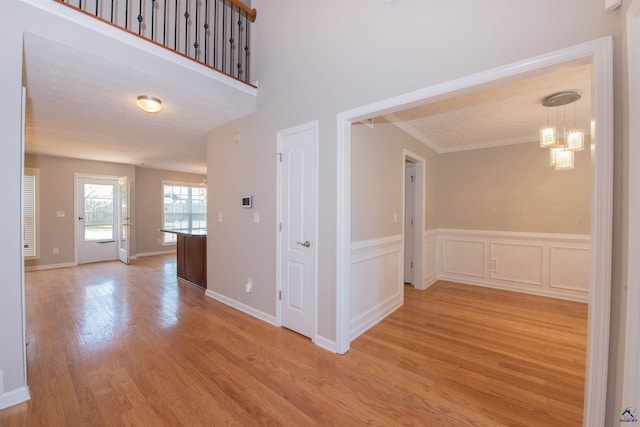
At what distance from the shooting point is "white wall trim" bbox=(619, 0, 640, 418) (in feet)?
3.50

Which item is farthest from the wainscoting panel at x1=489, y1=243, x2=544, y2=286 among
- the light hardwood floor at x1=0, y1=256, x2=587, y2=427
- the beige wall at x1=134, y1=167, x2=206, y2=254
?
the beige wall at x1=134, y1=167, x2=206, y2=254

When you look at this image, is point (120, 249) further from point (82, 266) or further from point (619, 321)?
point (619, 321)

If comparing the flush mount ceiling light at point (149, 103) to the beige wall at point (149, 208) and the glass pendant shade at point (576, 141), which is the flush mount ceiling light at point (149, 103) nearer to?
the glass pendant shade at point (576, 141)

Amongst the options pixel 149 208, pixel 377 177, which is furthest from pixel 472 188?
pixel 149 208

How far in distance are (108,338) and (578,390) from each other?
13.2 ft

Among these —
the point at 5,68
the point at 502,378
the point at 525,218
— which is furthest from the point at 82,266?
the point at 525,218

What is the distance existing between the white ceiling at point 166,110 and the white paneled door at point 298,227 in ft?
3.11

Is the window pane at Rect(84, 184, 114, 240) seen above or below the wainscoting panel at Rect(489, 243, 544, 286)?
above

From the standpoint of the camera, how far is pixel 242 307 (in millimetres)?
3258

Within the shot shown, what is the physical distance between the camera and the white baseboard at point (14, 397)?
161 centimetres

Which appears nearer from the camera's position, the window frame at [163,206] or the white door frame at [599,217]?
the white door frame at [599,217]

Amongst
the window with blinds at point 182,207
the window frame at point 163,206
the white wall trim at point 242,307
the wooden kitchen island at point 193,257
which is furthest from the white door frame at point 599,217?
the window with blinds at point 182,207

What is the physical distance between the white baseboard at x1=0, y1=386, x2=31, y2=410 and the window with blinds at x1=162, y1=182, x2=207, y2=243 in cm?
632

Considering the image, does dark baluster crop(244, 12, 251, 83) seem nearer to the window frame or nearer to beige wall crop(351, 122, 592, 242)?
beige wall crop(351, 122, 592, 242)
